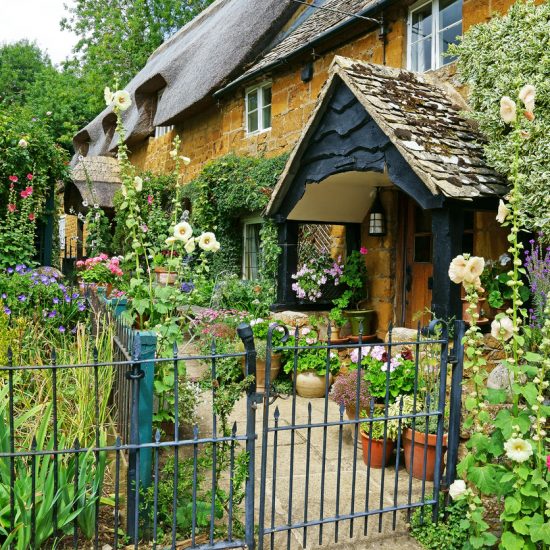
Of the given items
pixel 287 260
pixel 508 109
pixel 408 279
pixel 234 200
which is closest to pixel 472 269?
pixel 508 109

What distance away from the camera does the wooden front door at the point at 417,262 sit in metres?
6.48

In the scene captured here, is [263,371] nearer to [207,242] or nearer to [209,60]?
[207,242]

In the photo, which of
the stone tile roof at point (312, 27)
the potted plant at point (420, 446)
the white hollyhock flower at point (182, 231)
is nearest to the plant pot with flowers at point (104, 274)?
the stone tile roof at point (312, 27)

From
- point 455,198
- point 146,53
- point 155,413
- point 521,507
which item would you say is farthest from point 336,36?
point 146,53

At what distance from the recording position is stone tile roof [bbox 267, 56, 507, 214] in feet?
14.3

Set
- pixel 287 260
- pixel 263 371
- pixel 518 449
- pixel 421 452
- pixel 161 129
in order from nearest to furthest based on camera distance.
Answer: pixel 518 449, pixel 421 452, pixel 263 371, pixel 287 260, pixel 161 129

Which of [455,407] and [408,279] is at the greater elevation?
[408,279]

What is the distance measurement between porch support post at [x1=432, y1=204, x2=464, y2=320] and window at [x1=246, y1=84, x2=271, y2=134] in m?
5.62

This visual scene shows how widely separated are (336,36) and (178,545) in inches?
279

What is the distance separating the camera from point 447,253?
14.4 feet

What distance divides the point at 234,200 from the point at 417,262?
3.65 metres

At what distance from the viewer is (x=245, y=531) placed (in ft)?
8.43

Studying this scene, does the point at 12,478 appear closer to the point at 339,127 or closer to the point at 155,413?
the point at 155,413

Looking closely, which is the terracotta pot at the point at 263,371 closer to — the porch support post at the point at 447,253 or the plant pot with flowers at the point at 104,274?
the porch support post at the point at 447,253
